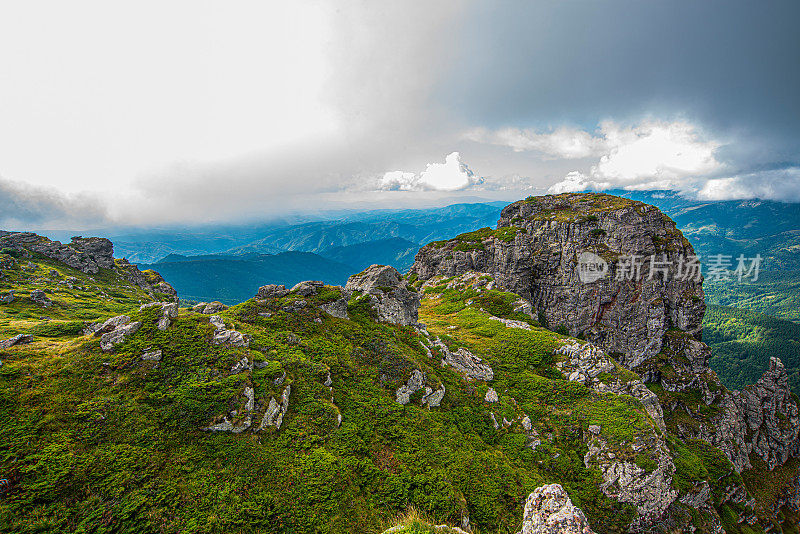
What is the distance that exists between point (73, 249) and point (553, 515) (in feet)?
430

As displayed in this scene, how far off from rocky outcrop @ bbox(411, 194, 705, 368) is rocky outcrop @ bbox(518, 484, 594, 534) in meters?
62.5

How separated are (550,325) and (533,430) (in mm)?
60198

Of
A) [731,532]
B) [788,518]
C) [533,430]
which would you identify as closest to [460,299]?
[533,430]

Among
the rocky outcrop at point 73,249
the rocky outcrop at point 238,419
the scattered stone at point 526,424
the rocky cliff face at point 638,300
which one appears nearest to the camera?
the rocky outcrop at point 238,419

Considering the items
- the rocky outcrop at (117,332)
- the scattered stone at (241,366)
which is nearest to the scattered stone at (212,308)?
the rocky outcrop at (117,332)

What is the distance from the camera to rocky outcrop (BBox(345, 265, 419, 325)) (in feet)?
96.5

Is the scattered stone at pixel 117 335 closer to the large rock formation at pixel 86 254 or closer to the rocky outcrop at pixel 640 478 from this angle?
the rocky outcrop at pixel 640 478

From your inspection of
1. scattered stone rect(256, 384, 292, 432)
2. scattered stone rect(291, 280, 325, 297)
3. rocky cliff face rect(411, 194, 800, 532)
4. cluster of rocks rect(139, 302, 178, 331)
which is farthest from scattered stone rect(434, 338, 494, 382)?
rocky cliff face rect(411, 194, 800, 532)

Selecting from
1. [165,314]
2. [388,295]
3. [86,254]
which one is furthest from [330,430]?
[86,254]

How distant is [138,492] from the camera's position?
1016 centimetres

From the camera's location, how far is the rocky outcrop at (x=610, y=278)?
236 feet

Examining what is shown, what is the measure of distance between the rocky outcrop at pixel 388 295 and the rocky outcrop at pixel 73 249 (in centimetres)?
9938

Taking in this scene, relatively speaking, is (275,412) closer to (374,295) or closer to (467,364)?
(374,295)

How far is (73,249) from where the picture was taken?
88.6 metres
